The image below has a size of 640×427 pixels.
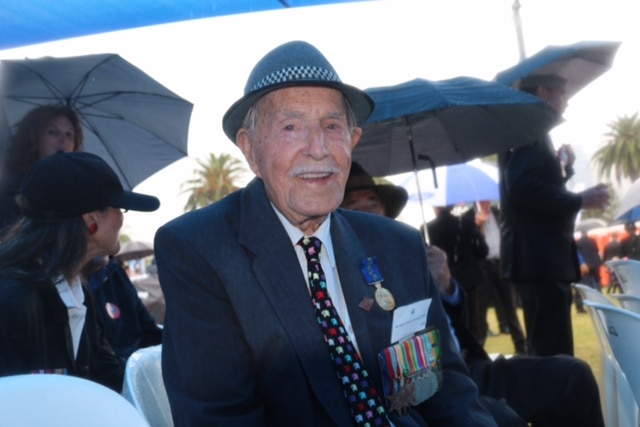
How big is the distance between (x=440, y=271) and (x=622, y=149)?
224 ft

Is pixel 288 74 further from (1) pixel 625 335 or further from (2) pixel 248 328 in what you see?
(1) pixel 625 335

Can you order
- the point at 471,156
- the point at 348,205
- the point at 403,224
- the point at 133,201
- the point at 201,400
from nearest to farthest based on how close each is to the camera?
1. the point at 201,400
2. the point at 403,224
3. the point at 133,201
4. the point at 348,205
5. the point at 471,156

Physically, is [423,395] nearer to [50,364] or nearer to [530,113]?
[50,364]

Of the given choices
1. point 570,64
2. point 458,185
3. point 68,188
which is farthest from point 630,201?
point 68,188

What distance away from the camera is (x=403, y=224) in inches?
98.7

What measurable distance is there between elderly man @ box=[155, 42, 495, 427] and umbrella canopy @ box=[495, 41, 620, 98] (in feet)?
11.4

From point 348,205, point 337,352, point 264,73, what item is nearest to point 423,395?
point 337,352

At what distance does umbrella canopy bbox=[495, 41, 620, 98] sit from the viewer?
18.3 feet

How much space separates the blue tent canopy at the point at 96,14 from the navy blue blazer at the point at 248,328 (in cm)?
166

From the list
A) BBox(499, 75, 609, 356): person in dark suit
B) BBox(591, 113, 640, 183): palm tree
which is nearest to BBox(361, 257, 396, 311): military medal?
BBox(499, 75, 609, 356): person in dark suit

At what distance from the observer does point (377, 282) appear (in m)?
2.30

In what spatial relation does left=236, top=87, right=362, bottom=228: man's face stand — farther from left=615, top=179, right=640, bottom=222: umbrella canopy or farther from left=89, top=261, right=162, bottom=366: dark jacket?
left=615, top=179, right=640, bottom=222: umbrella canopy

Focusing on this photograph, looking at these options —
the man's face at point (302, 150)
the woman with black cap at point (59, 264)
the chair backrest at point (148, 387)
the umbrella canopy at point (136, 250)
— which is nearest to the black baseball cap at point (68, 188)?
the woman with black cap at point (59, 264)

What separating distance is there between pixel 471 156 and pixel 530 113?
0.60 meters
